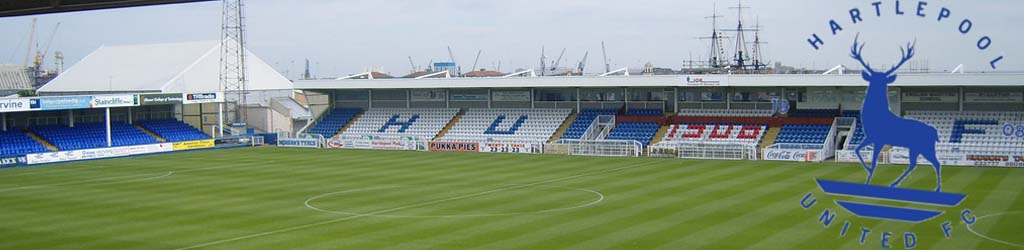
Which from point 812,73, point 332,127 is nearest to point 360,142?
point 332,127

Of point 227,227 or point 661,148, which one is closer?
point 227,227

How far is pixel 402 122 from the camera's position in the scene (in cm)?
6203

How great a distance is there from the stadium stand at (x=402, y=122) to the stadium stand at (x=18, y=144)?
59.3ft

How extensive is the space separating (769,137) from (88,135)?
123ft

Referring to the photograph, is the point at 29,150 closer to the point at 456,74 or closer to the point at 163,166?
the point at 163,166

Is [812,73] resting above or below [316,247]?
above

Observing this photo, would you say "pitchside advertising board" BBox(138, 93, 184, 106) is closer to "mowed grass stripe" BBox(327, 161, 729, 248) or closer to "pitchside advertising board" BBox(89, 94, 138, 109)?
"pitchside advertising board" BBox(89, 94, 138, 109)

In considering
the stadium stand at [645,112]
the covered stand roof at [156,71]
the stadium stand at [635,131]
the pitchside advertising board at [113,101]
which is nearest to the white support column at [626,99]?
the stadium stand at [645,112]

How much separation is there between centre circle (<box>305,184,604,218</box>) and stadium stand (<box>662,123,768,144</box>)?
59.0 feet

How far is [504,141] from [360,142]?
955 centimetres

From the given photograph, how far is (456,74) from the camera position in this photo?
7150 centimetres

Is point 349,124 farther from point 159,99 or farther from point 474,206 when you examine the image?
point 474,206

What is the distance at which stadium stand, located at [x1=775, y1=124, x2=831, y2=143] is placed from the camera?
47.5 metres

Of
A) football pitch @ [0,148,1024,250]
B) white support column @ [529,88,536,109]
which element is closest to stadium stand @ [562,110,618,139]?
white support column @ [529,88,536,109]
